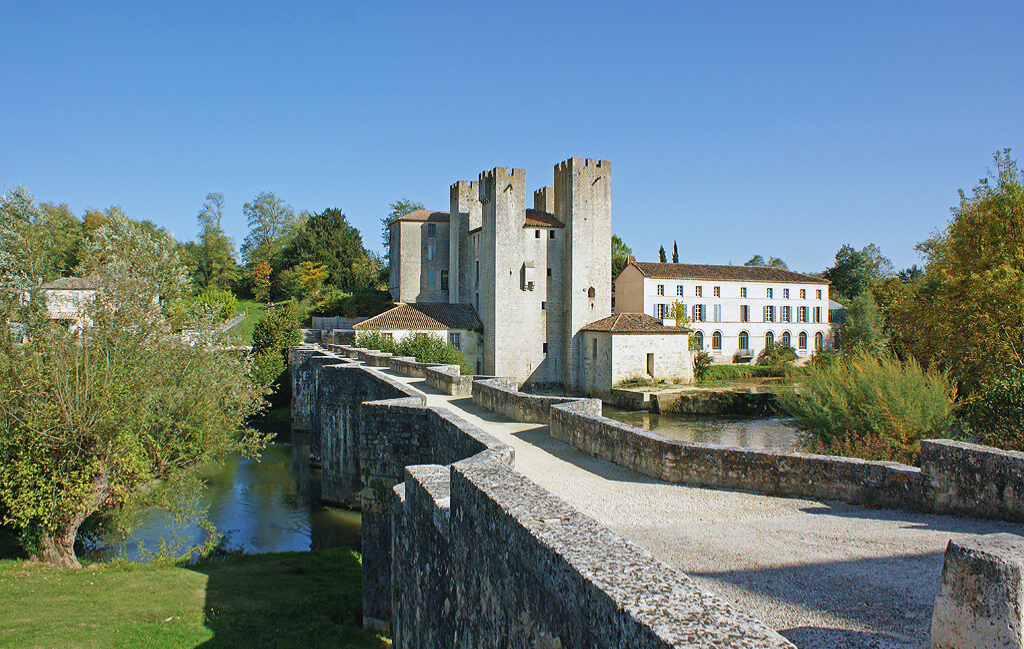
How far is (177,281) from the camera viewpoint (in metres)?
15.4

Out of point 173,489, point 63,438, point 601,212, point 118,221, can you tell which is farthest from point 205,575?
point 601,212

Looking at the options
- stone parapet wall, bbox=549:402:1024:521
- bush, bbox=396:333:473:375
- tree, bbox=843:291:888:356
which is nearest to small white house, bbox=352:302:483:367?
bush, bbox=396:333:473:375

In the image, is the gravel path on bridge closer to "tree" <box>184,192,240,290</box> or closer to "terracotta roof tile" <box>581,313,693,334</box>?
"terracotta roof tile" <box>581,313,693,334</box>

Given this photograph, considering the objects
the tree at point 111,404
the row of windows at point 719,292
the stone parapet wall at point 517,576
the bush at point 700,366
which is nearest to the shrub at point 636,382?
the bush at point 700,366

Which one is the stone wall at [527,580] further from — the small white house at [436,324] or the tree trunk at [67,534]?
the small white house at [436,324]

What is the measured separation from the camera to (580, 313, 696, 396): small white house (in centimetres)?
3938

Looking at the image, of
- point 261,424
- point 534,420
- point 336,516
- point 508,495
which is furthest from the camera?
point 261,424

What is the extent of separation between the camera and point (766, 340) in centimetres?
5375

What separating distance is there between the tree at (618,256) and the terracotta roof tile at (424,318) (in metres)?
19.2

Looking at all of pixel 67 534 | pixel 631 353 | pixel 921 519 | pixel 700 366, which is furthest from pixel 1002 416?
pixel 700 366

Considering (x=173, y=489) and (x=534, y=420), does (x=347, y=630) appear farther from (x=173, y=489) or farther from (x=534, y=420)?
(x=173, y=489)

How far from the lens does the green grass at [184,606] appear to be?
30.6ft

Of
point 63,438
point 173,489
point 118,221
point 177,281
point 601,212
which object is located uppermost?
point 601,212

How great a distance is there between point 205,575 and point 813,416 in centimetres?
1269
